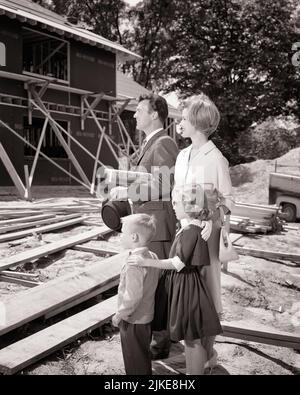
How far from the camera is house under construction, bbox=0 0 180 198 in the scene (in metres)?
15.6

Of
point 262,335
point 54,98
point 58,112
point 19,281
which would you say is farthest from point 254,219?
point 54,98

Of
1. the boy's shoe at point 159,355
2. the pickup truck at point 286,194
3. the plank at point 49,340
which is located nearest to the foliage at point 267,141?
the pickup truck at point 286,194

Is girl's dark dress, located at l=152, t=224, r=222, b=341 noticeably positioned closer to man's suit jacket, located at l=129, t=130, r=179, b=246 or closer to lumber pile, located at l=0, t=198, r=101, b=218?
man's suit jacket, located at l=129, t=130, r=179, b=246

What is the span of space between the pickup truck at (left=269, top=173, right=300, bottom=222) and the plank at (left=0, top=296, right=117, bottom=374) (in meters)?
8.90

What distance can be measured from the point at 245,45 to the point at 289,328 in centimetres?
2814

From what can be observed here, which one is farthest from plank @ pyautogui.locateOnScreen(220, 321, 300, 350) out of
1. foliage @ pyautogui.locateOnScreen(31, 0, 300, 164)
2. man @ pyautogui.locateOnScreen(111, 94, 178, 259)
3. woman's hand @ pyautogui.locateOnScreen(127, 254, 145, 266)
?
foliage @ pyautogui.locateOnScreen(31, 0, 300, 164)

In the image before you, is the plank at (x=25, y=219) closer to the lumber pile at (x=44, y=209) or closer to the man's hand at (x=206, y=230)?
the lumber pile at (x=44, y=209)

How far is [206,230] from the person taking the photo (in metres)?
3.04

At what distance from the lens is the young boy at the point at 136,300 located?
2.92m

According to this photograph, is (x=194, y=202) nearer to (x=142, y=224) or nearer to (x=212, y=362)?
(x=142, y=224)

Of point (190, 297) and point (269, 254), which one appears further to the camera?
point (269, 254)

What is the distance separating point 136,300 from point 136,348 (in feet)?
1.03

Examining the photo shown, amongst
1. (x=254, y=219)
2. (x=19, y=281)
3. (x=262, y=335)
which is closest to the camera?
(x=262, y=335)
